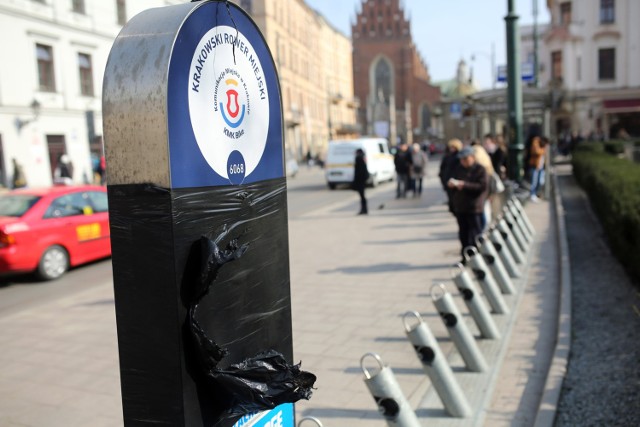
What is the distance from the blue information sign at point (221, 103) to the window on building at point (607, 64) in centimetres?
5123

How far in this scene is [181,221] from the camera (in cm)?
188

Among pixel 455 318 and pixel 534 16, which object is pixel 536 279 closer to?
pixel 455 318

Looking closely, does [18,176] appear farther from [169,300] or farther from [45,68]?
[169,300]

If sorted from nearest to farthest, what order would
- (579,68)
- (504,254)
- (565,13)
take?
(504,254), (579,68), (565,13)

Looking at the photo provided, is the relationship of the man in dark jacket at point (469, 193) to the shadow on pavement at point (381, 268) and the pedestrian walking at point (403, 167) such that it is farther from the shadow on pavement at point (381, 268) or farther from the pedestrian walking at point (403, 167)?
the pedestrian walking at point (403, 167)

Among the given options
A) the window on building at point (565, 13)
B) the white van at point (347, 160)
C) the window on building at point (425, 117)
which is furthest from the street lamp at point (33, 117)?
the window on building at point (425, 117)

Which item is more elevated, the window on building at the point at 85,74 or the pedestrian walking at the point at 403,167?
the window on building at the point at 85,74

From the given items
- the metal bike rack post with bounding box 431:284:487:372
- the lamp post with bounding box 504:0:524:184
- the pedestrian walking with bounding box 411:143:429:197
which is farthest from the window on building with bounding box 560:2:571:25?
the metal bike rack post with bounding box 431:284:487:372

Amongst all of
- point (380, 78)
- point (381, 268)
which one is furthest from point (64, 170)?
point (380, 78)

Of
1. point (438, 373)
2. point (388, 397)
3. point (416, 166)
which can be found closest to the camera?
point (388, 397)

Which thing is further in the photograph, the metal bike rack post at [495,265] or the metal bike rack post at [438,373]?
the metal bike rack post at [495,265]

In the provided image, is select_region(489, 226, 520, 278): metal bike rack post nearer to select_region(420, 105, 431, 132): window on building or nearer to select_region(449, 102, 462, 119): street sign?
select_region(449, 102, 462, 119): street sign

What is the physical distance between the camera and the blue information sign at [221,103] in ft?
6.18

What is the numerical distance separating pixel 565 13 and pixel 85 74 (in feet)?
126
